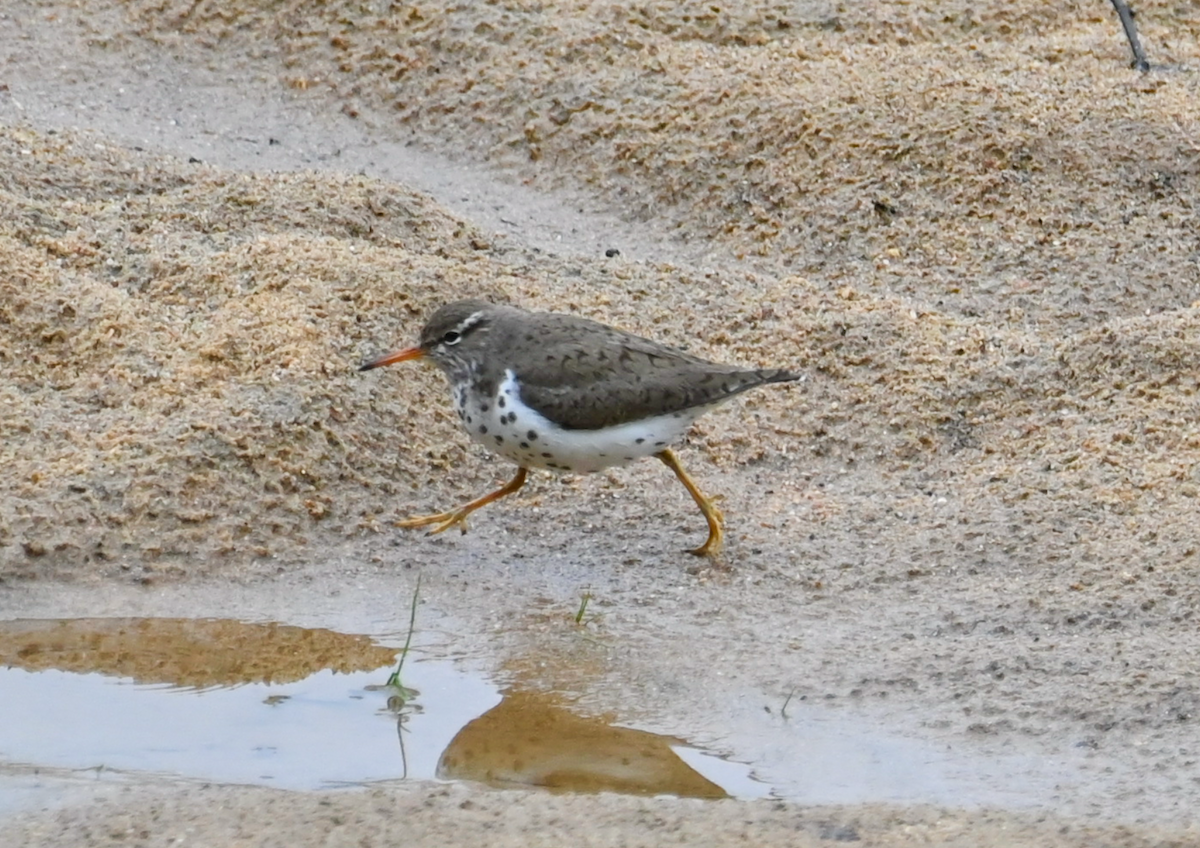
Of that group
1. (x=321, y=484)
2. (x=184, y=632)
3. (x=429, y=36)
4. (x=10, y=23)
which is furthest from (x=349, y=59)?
(x=184, y=632)

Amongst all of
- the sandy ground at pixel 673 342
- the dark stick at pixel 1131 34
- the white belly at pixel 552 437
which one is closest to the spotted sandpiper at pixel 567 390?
the white belly at pixel 552 437

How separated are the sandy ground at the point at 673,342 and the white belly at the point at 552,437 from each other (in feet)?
1.26

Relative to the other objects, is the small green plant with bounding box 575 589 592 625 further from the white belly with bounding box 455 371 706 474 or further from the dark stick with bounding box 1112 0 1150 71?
the dark stick with bounding box 1112 0 1150 71

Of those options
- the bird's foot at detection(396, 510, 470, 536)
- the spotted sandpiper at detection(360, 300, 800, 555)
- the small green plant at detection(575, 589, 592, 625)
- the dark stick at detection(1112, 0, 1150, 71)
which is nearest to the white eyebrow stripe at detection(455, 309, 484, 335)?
the spotted sandpiper at detection(360, 300, 800, 555)

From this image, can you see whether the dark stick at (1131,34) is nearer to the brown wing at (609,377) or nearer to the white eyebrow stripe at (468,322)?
the brown wing at (609,377)

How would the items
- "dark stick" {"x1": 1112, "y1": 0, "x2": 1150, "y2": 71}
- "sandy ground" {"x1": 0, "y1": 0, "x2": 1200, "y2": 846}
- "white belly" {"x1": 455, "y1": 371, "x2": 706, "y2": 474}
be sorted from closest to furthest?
1. "sandy ground" {"x1": 0, "y1": 0, "x2": 1200, "y2": 846}
2. "white belly" {"x1": 455, "y1": 371, "x2": 706, "y2": 474}
3. "dark stick" {"x1": 1112, "y1": 0, "x2": 1150, "y2": 71}

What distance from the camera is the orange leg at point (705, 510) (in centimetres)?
644

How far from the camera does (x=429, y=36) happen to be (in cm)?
1020

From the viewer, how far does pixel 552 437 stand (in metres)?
6.27

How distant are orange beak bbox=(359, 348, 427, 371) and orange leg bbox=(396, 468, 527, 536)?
62cm

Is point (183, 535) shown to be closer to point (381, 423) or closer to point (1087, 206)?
point (381, 423)

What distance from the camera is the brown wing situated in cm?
634

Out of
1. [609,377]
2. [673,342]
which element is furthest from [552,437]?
[673,342]

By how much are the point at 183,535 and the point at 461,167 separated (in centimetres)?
395
